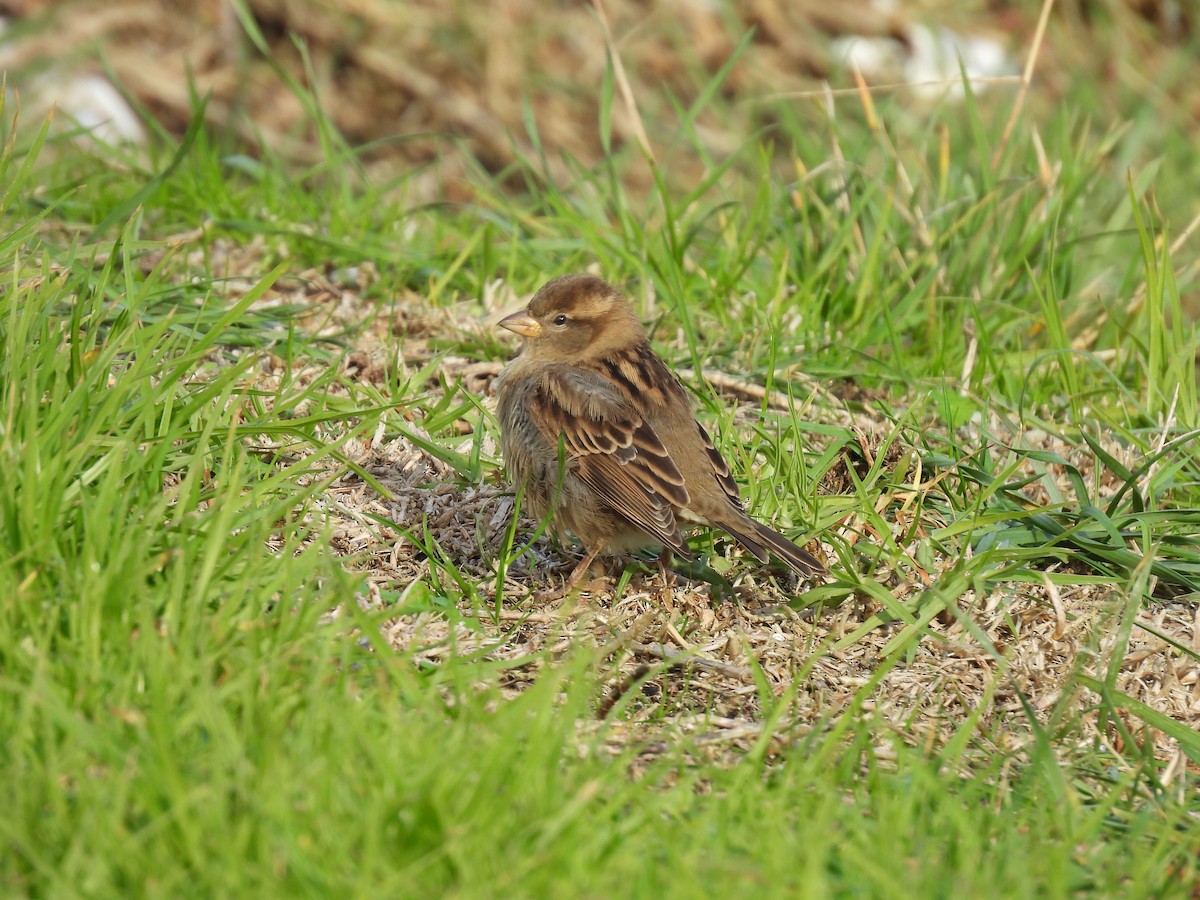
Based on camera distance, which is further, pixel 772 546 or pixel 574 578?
pixel 574 578

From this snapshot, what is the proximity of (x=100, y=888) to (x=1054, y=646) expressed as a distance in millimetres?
3027

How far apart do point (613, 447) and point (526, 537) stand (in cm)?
50

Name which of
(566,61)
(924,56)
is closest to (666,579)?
(566,61)

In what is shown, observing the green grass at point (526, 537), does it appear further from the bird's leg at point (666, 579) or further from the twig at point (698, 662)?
the bird's leg at point (666, 579)

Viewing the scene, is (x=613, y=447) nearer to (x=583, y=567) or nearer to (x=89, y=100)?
(x=583, y=567)

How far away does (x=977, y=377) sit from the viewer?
5828 millimetres

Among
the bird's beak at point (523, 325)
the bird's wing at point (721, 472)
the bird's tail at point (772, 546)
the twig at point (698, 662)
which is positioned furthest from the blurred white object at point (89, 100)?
the twig at point (698, 662)

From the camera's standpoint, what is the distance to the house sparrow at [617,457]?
178 inches

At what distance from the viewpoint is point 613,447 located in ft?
15.8

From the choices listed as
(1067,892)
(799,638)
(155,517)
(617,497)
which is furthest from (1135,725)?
(155,517)

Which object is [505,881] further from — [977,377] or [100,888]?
[977,377]

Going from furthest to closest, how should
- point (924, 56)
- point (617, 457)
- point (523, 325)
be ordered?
point (924, 56) < point (523, 325) < point (617, 457)

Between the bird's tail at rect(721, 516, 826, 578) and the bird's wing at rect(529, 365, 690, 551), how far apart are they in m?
0.20

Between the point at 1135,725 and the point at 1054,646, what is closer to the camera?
the point at 1135,725
